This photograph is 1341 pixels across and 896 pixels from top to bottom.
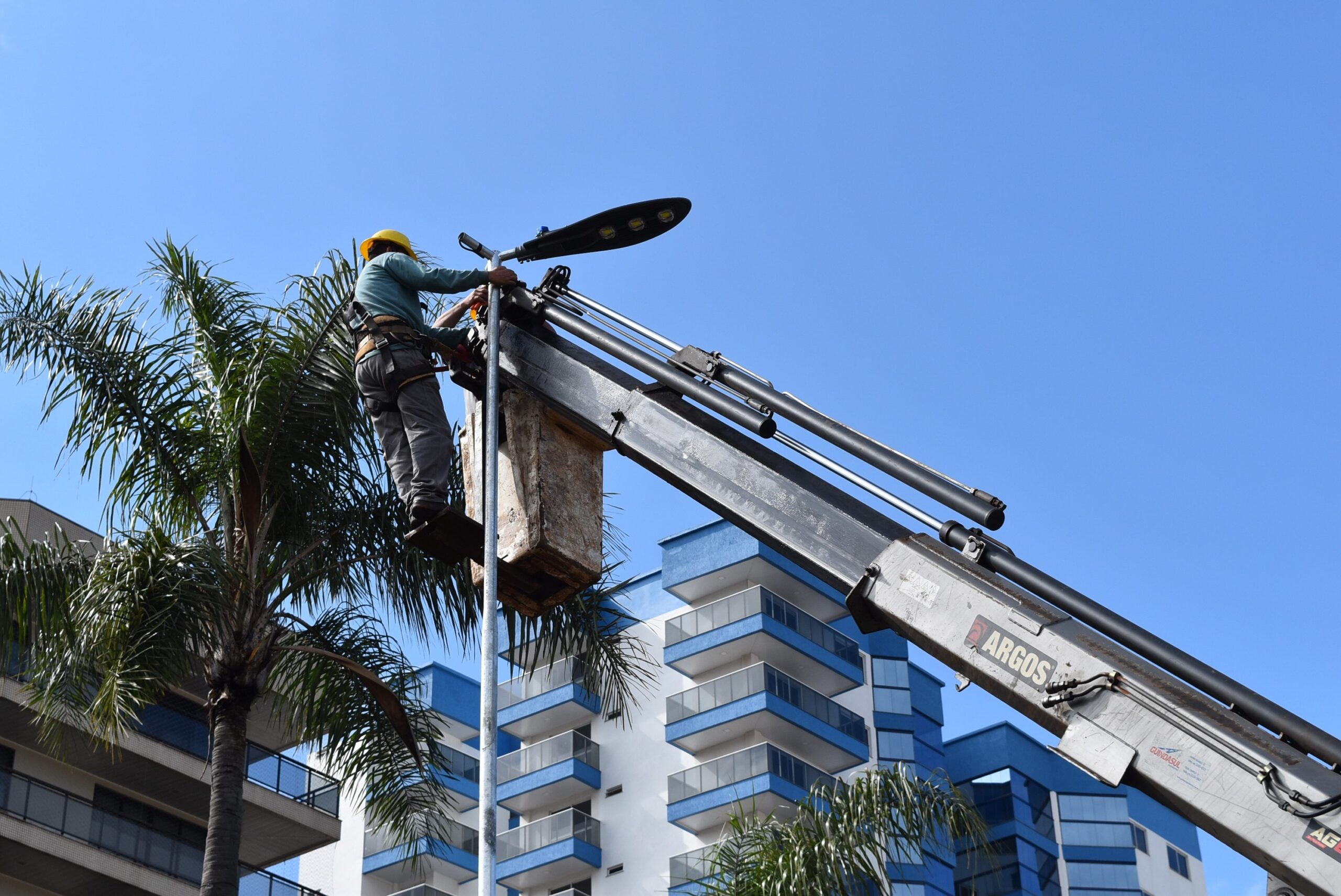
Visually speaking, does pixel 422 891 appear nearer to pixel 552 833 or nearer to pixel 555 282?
pixel 552 833

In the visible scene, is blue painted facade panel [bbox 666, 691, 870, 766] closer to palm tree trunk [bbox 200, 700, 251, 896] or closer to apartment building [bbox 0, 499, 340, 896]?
apartment building [bbox 0, 499, 340, 896]

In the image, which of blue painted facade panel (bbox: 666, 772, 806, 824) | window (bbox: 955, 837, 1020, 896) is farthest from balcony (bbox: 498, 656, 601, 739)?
window (bbox: 955, 837, 1020, 896)

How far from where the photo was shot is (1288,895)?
6.29m

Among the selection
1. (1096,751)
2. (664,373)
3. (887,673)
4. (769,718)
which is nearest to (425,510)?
(664,373)

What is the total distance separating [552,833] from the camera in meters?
51.5

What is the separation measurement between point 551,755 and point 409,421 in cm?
4525

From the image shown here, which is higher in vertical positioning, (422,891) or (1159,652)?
(422,891)

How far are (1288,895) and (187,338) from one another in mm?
11662

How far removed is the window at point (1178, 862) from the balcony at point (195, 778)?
4209cm

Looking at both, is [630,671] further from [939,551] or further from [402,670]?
[939,551]

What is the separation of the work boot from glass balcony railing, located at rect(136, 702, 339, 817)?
863 inches

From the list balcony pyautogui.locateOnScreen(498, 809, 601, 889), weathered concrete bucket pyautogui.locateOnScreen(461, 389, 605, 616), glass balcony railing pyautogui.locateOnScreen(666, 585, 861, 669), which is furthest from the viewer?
glass balcony railing pyautogui.locateOnScreen(666, 585, 861, 669)

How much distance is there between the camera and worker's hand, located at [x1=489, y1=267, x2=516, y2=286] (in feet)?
30.1

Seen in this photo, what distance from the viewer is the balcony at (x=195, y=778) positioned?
28.6 m
